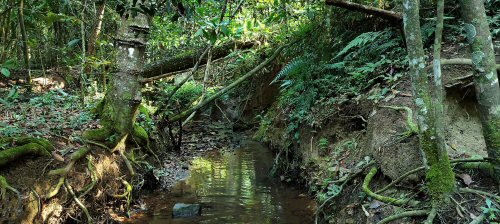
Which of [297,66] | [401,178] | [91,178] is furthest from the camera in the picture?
[297,66]

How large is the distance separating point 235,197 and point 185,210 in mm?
1111

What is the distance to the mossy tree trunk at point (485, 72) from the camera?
3146 mm

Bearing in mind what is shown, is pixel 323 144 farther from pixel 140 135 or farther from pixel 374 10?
pixel 140 135

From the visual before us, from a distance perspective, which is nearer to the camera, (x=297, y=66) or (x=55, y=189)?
(x=55, y=189)

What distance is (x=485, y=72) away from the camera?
10.4ft

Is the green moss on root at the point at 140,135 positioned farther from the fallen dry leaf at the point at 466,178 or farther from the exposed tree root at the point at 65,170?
the fallen dry leaf at the point at 466,178

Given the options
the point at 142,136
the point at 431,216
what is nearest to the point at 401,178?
the point at 431,216

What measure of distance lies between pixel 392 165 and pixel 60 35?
12.1 metres

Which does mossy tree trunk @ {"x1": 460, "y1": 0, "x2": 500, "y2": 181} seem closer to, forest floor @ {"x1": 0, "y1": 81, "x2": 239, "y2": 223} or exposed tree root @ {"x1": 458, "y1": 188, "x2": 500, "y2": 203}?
exposed tree root @ {"x1": 458, "y1": 188, "x2": 500, "y2": 203}

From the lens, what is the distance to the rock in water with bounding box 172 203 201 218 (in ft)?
19.1

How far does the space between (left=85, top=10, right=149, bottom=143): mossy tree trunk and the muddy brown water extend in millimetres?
1527

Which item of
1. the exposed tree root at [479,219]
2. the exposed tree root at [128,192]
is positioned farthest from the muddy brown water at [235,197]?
the exposed tree root at [479,219]

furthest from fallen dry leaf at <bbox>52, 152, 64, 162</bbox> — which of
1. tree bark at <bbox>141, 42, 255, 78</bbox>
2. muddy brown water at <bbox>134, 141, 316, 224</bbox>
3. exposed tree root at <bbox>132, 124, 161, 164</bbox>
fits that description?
tree bark at <bbox>141, 42, 255, 78</bbox>

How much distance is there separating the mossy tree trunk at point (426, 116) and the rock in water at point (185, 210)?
3.61 meters
